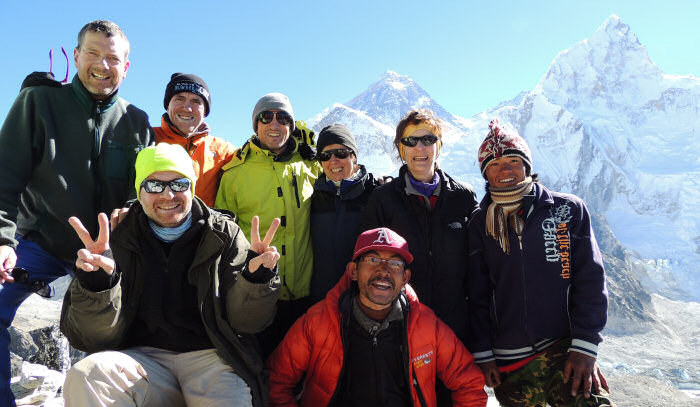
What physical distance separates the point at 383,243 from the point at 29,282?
12.2 ft

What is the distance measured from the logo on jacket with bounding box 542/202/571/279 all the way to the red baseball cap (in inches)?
58.9

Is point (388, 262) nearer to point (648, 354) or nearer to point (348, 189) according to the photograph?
point (348, 189)

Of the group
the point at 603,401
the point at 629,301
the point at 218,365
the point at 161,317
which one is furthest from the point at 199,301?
the point at 629,301

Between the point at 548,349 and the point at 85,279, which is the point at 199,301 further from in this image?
the point at 548,349

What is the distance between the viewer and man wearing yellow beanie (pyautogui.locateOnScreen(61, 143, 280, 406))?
3881 mm

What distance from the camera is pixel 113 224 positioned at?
160 inches

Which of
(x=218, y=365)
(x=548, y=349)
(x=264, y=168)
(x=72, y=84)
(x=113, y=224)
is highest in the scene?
(x=72, y=84)

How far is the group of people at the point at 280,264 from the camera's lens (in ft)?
13.2

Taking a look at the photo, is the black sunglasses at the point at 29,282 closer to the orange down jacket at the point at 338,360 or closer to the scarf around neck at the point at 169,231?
the scarf around neck at the point at 169,231

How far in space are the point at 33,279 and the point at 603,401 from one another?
19.9ft

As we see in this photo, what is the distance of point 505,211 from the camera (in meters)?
4.89

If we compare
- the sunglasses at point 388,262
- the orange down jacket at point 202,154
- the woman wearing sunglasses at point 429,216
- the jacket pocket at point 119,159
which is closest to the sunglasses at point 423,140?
the woman wearing sunglasses at point 429,216

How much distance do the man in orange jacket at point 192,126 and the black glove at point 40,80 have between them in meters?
1.29

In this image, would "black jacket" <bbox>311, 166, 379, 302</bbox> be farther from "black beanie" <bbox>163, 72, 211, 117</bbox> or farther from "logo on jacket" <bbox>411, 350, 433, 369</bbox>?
"black beanie" <bbox>163, 72, 211, 117</bbox>
